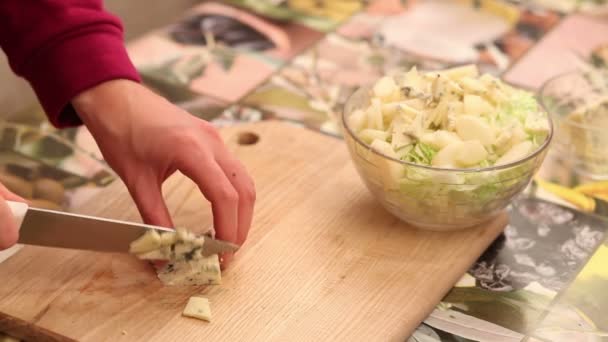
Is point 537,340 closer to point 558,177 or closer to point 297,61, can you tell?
point 558,177

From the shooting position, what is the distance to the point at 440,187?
97 centimetres

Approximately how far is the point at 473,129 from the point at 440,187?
78 mm

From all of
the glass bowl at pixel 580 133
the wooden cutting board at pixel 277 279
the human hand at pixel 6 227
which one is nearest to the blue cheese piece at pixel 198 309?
the wooden cutting board at pixel 277 279

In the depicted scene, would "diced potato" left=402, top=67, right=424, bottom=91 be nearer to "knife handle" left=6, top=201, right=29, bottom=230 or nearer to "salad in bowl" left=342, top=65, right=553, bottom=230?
"salad in bowl" left=342, top=65, right=553, bottom=230

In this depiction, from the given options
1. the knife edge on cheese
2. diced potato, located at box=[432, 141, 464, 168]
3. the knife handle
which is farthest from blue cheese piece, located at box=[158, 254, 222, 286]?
diced potato, located at box=[432, 141, 464, 168]

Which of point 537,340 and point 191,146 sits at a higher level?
point 191,146

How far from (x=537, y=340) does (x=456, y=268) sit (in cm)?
13

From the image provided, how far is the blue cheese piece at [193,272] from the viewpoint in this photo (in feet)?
3.08

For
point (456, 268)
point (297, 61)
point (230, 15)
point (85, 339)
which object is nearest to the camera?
point (85, 339)

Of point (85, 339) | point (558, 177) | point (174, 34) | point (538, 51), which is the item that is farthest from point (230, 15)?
point (85, 339)

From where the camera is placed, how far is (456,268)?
1.00 m

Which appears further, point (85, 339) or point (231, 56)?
point (231, 56)

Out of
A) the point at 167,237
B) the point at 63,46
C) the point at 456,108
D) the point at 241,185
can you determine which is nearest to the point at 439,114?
the point at 456,108

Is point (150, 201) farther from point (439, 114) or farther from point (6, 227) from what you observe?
point (439, 114)
